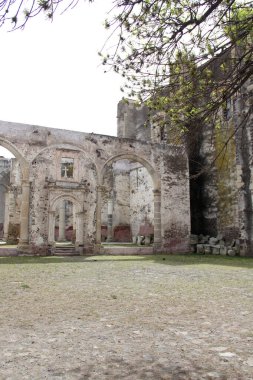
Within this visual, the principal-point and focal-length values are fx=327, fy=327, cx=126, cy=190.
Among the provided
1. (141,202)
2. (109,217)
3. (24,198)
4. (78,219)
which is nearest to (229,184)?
(78,219)

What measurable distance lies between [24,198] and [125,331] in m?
11.5

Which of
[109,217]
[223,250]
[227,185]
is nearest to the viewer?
[223,250]

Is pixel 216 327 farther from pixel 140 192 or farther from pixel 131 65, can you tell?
pixel 140 192

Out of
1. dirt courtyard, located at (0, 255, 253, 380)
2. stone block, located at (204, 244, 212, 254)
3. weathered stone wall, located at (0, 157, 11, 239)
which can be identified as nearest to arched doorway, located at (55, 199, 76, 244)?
weathered stone wall, located at (0, 157, 11, 239)

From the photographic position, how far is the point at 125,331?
11.3 ft

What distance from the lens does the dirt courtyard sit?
249 centimetres

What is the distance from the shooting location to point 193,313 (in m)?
4.23

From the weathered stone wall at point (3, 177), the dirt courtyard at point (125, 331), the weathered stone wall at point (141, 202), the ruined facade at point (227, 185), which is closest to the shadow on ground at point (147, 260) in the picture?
the ruined facade at point (227, 185)

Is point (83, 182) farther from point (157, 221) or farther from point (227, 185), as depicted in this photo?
point (227, 185)

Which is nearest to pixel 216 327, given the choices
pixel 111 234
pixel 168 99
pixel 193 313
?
pixel 193 313

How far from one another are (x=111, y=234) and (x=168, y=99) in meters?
22.0

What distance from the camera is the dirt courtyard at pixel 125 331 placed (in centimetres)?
249

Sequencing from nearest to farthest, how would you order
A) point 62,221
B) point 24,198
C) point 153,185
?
point 24,198 → point 153,185 → point 62,221

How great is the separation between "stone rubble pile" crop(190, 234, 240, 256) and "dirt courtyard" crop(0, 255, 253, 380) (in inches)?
359
